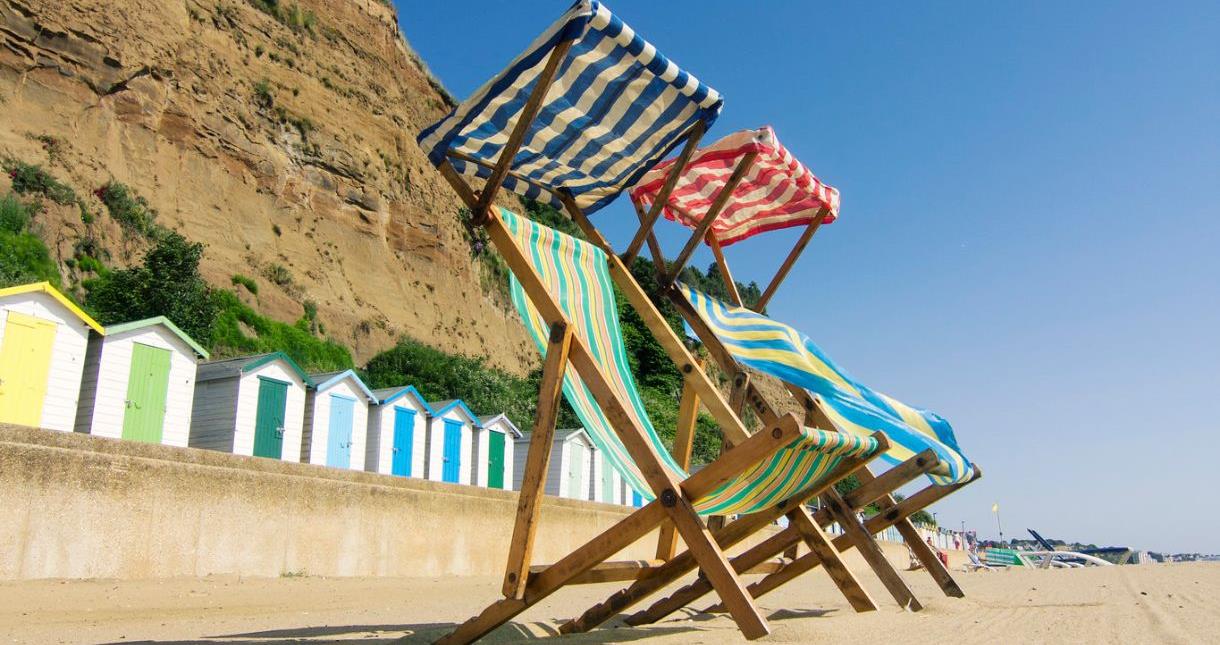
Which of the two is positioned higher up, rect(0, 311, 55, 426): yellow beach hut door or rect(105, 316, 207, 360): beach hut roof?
rect(105, 316, 207, 360): beach hut roof

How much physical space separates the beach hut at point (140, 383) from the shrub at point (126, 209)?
11.7m

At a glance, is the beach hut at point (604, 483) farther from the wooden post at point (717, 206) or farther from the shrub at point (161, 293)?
the wooden post at point (717, 206)

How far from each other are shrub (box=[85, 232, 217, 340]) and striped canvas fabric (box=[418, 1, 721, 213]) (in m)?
15.2

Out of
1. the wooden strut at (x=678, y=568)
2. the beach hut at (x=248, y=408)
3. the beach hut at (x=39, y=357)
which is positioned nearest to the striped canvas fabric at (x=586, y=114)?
the wooden strut at (x=678, y=568)

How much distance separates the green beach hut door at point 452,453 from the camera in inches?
578

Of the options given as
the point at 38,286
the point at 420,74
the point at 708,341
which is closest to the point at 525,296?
the point at 708,341

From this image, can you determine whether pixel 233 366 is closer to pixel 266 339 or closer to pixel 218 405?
pixel 218 405

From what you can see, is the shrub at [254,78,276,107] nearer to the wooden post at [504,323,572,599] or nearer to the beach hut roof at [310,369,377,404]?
the beach hut roof at [310,369,377,404]

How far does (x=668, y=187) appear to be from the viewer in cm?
411

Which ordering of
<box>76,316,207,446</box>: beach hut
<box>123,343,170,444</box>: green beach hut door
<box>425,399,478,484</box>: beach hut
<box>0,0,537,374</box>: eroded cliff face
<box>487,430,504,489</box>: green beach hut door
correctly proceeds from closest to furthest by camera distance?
<box>76,316,207,446</box>: beach hut < <box>123,343,170,444</box>: green beach hut door < <box>425,399,478,484</box>: beach hut < <box>487,430,504,489</box>: green beach hut door < <box>0,0,537,374</box>: eroded cliff face

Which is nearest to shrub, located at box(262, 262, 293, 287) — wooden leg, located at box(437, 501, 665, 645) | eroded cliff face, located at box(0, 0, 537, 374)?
eroded cliff face, located at box(0, 0, 537, 374)

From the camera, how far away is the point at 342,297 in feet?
84.6

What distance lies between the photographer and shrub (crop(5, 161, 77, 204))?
18.3m

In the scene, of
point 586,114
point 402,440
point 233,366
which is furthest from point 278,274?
point 586,114
